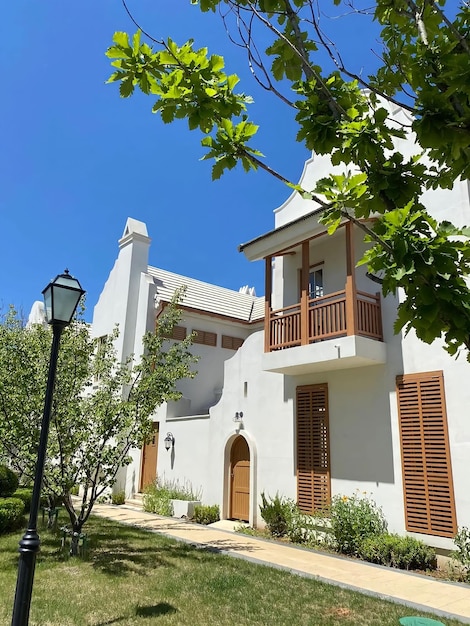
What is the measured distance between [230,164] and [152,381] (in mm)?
7251

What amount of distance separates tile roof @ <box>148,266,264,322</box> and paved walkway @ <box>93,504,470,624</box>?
31.3 ft

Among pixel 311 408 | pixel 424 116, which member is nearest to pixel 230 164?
pixel 424 116

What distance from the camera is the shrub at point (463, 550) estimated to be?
769cm

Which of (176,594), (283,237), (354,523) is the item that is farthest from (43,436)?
(283,237)

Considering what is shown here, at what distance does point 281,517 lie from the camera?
429 inches

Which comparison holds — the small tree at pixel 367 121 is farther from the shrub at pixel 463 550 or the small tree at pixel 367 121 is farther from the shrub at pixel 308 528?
the shrub at pixel 308 528

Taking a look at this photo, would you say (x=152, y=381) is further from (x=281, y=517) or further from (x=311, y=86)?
(x=311, y=86)

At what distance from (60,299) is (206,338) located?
1364 cm

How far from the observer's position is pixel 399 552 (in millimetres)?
8375

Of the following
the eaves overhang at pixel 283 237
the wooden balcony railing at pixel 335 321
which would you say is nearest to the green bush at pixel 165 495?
the wooden balcony railing at pixel 335 321

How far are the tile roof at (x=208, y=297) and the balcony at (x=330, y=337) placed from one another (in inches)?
330

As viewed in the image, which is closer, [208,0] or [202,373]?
[208,0]

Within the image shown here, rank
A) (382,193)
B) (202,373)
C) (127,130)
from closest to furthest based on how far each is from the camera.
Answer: (382,193) → (127,130) → (202,373)

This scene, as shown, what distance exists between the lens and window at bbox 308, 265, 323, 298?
40.8 ft
